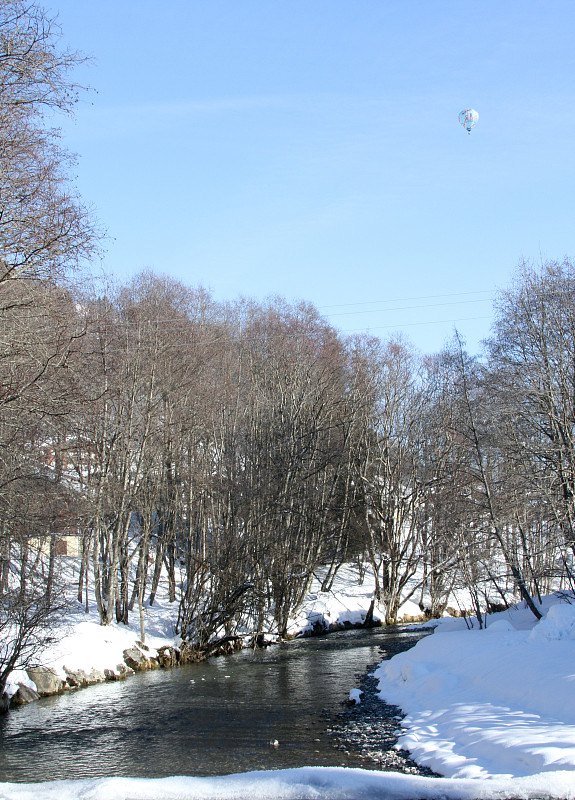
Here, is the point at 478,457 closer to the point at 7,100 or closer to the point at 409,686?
the point at 409,686

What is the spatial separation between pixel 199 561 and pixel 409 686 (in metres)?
10.0

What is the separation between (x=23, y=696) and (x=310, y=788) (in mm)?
10287

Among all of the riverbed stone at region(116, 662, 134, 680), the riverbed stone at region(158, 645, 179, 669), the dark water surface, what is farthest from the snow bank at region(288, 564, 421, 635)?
the riverbed stone at region(116, 662, 134, 680)

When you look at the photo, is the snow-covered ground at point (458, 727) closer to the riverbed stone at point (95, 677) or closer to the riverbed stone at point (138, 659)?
the riverbed stone at point (95, 677)

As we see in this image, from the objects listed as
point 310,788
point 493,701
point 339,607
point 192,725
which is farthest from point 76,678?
point 339,607

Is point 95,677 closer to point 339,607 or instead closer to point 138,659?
point 138,659

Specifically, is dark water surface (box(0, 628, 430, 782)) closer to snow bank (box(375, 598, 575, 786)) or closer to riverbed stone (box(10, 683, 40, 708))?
riverbed stone (box(10, 683, 40, 708))

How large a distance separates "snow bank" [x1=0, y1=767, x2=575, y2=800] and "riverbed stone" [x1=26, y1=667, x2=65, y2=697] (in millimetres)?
8503

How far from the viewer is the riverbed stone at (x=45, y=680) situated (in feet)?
52.5

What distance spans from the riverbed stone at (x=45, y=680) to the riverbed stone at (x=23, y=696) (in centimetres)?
23

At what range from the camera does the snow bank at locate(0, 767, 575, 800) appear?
23.9 feet

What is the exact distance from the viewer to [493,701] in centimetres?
1166

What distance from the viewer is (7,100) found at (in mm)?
9672

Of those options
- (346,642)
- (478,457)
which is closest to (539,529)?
(478,457)
